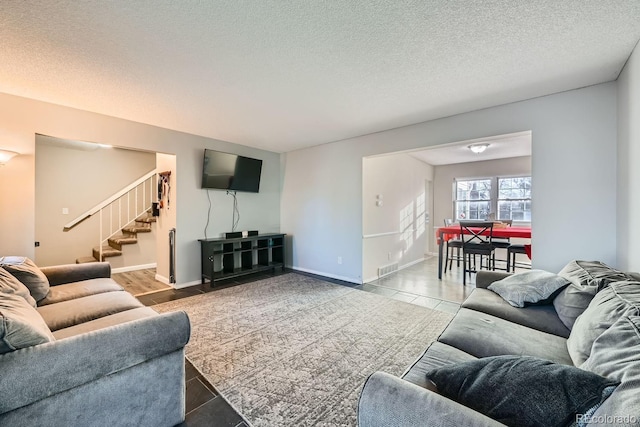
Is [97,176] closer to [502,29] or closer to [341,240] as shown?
[341,240]

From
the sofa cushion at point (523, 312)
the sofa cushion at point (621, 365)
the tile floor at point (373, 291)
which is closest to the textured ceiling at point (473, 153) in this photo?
the tile floor at point (373, 291)

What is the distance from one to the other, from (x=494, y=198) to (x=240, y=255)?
612 cm

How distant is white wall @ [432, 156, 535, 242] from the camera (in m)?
6.18

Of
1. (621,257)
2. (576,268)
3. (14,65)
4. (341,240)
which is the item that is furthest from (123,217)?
(621,257)

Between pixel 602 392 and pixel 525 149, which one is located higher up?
pixel 525 149

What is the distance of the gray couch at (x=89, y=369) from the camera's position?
3.59ft

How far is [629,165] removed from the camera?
2.13 meters

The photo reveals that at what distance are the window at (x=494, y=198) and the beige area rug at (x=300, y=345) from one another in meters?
4.63

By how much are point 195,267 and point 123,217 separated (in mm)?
2633

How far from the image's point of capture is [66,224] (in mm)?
5078

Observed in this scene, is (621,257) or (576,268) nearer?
(576,268)

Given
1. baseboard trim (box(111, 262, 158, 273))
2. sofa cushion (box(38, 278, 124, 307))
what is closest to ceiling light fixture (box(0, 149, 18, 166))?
sofa cushion (box(38, 278, 124, 307))

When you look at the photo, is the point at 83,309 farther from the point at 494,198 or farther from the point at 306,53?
the point at 494,198

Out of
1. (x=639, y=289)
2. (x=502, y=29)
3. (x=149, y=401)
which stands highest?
(x=502, y=29)
